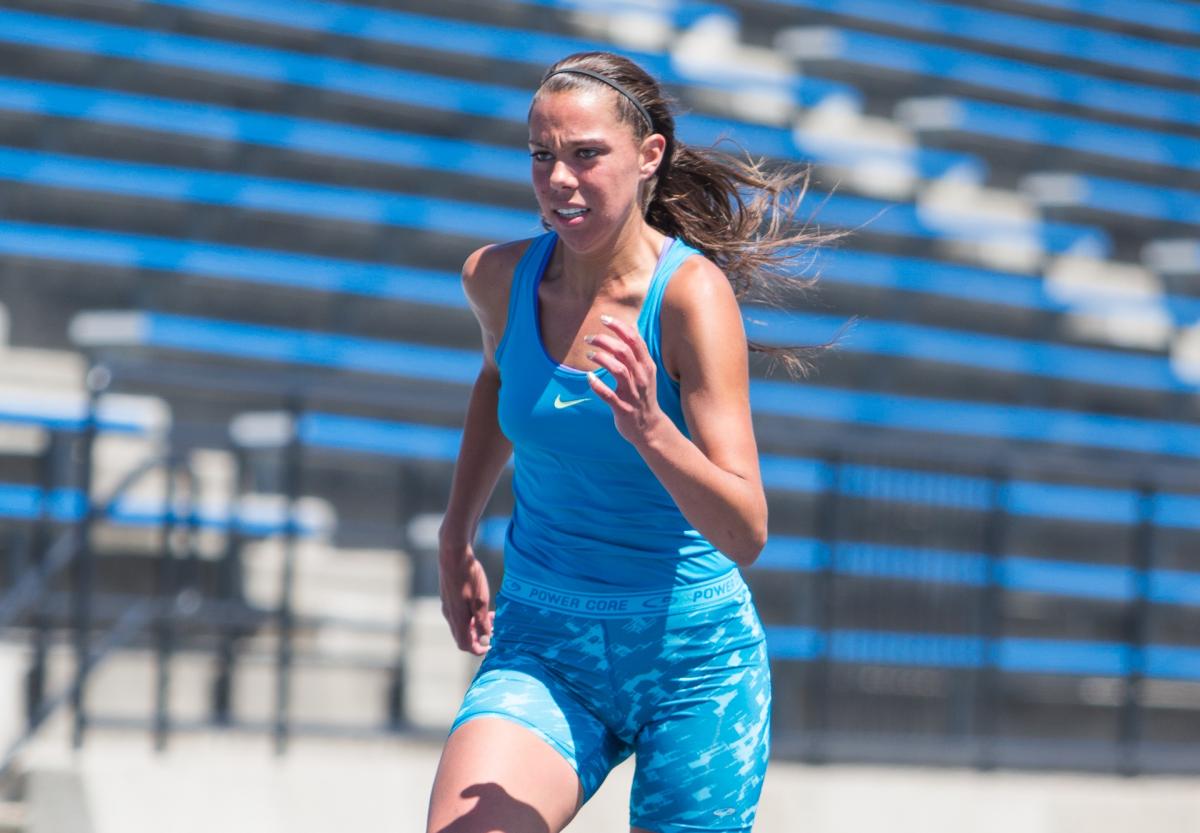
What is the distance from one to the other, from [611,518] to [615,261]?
369mm

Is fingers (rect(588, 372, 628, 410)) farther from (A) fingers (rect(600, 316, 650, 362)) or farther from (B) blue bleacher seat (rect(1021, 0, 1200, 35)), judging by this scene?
(B) blue bleacher seat (rect(1021, 0, 1200, 35))

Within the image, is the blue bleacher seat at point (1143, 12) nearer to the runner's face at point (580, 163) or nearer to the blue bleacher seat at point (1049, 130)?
the blue bleacher seat at point (1049, 130)

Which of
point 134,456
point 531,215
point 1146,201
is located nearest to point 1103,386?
point 1146,201

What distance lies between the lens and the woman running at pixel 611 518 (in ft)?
7.52

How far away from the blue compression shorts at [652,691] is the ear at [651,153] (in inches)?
23.9

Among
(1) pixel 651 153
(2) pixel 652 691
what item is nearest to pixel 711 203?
(1) pixel 651 153

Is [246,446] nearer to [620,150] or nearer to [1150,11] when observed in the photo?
[620,150]

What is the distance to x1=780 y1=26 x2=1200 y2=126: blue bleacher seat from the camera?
38.1ft

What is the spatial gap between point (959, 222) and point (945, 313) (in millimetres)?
782

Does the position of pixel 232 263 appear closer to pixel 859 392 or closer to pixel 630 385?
pixel 859 392

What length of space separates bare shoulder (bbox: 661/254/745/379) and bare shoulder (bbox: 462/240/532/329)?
31 cm

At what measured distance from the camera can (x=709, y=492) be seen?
2.15 metres

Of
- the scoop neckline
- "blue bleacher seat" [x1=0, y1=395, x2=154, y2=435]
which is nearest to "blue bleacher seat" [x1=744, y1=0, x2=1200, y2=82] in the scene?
"blue bleacher seat" [x1=0, y1=395, x2=154, y2=435]

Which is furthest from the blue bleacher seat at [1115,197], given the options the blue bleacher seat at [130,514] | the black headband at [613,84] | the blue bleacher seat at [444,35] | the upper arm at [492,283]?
the black headband at [613,84]
